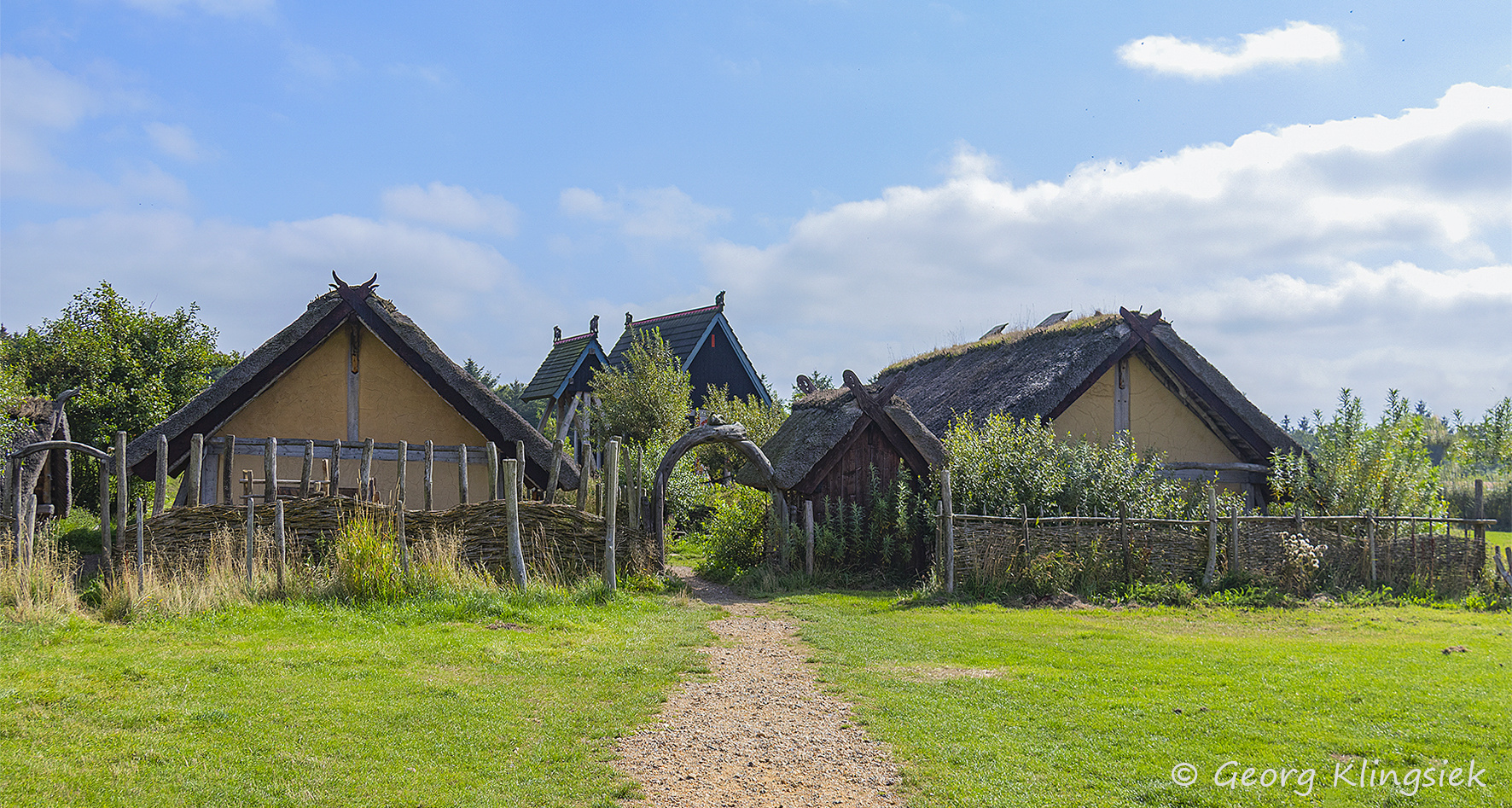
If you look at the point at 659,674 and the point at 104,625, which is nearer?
the point at 659,674

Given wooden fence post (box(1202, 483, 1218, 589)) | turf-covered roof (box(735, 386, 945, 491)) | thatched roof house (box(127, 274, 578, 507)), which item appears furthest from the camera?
turf-covered roof (box(735, 386, 945, 491))

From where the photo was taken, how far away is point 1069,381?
54.0 ft

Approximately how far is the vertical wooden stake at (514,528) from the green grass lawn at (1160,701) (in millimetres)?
3107

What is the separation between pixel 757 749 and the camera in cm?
577

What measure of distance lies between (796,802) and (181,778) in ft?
9.95

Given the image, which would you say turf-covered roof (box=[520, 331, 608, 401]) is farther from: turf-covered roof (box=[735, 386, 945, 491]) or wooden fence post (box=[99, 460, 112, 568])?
wooden fence post (box=[99, 460, 112, 568])

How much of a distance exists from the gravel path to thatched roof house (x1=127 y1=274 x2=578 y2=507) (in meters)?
6.94

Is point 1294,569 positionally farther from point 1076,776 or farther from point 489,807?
point 489,807

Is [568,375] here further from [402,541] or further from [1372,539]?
[1372,539]

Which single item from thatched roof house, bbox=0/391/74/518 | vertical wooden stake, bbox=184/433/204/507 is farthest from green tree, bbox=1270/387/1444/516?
thatched roof house, bbox=0/391/74/518

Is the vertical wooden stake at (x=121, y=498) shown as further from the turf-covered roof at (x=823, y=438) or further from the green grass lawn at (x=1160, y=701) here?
the turf-covered roof at (x=823, y=438)

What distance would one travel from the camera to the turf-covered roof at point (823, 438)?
13.9m

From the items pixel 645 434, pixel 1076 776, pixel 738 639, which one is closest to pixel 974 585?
pixel 738 639

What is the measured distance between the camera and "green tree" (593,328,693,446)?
23.4 metres
